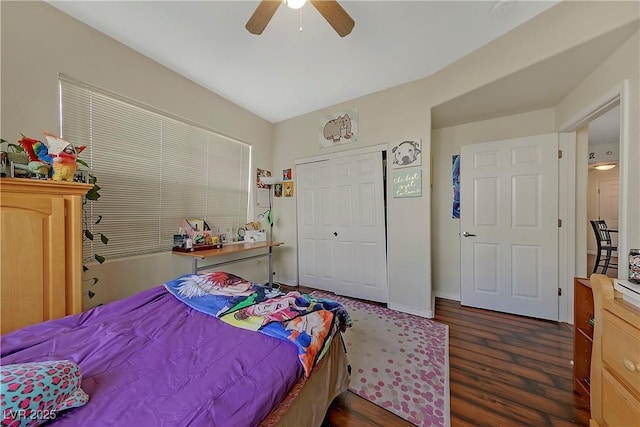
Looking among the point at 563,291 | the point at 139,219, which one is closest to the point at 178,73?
the point at 139,219

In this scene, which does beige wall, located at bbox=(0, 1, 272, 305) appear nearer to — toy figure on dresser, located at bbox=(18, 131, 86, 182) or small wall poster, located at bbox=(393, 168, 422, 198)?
toy figure on dresser, located at bbox=(18, 131, 86, 182)

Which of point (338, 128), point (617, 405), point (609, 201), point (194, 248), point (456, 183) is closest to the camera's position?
point (617, 405)

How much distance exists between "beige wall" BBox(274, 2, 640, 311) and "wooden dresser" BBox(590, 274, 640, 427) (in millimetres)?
611

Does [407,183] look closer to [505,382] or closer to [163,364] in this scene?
[505,382]

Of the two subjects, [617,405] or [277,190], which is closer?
[617,405]

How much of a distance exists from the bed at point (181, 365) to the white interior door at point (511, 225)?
229cm

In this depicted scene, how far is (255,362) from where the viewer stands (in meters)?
0.94

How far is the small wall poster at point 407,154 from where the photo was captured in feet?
8.55

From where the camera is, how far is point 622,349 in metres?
1.02

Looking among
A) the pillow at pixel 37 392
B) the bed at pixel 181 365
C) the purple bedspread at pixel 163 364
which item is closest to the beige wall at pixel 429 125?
the bed at pixel 181 365

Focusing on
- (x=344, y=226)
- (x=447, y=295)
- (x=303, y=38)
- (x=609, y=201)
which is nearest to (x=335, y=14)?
(x=303, y=38)

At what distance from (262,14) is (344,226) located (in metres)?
2.40

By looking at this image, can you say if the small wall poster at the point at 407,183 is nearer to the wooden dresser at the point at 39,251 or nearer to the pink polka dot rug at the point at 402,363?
the pink polka dot rug at the point at 402,363

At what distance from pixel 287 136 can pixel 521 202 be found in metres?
3.25
